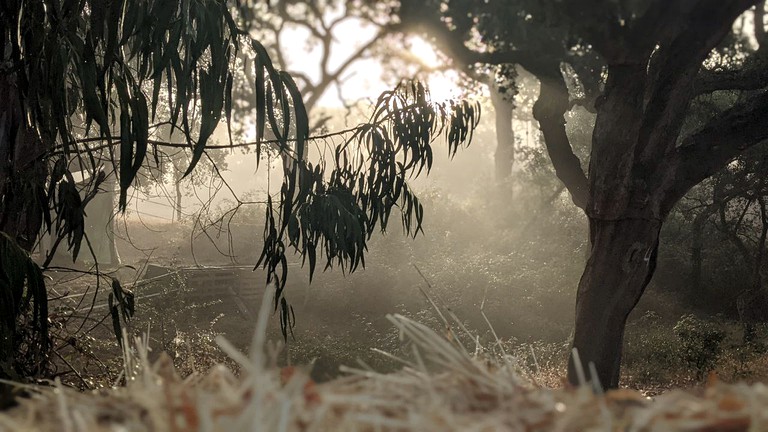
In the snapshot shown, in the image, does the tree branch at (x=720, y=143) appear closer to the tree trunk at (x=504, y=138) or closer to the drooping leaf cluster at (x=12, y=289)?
the drooping leaf cluster at (x=12, y=289)

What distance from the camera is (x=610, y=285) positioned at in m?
6.20

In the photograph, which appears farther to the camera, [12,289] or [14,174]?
[14,174]

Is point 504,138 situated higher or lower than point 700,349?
higher

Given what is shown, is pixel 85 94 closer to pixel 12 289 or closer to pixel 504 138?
pixel 12 289

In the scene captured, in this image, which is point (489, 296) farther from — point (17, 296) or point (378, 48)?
point (17, 296)

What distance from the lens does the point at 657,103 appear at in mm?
5875

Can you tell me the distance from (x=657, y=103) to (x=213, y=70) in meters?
3.62

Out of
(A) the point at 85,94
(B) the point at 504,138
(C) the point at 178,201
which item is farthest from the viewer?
(B) the point at 504,138

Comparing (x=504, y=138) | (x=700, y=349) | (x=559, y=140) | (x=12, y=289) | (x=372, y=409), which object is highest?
(x=504, y=138)

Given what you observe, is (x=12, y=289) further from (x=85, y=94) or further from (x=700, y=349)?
(x=700, y=349)

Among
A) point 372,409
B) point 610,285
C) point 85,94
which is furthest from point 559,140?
point 372,409

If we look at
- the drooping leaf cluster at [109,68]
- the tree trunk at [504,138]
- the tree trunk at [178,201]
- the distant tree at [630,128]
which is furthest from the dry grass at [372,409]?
the tree trunk at [504,138]

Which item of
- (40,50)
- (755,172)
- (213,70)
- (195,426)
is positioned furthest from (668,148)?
(755,172)

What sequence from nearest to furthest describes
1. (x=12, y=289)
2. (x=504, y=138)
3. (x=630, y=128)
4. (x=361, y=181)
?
→ (x=12, y=289) < (x=361, y=181) < (x=630, y=128) < (x=504, y=138)
